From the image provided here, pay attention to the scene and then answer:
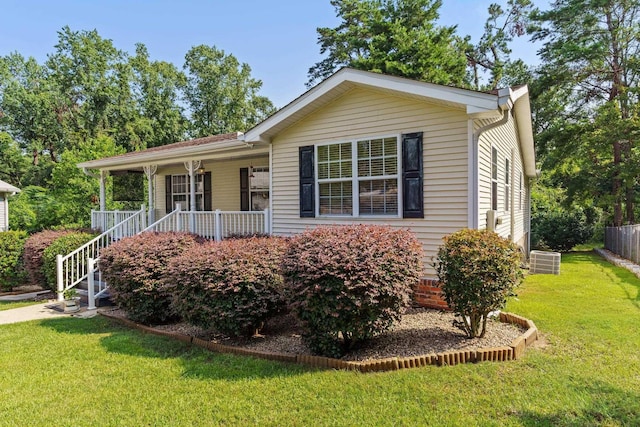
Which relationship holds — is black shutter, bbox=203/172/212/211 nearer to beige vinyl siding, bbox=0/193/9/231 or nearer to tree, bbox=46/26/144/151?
beige vinyl siding, bbox=0/193/9/231

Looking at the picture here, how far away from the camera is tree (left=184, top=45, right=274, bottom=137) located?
33156 millimetres

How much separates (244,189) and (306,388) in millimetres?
8669

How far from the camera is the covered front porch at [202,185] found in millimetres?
9320

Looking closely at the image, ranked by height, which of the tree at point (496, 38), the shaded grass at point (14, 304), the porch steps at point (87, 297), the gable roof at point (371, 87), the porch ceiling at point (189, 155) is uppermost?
the tree at point (496, 38)

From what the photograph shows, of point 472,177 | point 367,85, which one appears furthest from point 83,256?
point 472,177

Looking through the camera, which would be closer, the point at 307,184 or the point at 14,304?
the point at 307,184

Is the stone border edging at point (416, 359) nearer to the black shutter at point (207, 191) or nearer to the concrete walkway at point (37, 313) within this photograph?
the concrete walkway at point (37, 313)

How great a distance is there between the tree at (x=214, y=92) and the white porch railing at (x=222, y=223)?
81.2ft

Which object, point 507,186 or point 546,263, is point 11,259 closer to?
point 507,186

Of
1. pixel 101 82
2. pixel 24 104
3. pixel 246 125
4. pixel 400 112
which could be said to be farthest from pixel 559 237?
pixel 24 104

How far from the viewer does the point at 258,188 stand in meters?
11.6

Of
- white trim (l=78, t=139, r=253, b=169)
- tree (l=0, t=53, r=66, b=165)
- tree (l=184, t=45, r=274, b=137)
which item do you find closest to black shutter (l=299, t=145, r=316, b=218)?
white trim (l=78, t=139, r=253, b=169)

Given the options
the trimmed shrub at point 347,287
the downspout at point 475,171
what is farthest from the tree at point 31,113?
the downspout at point 475,171

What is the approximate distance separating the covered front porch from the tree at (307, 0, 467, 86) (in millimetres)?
13028
